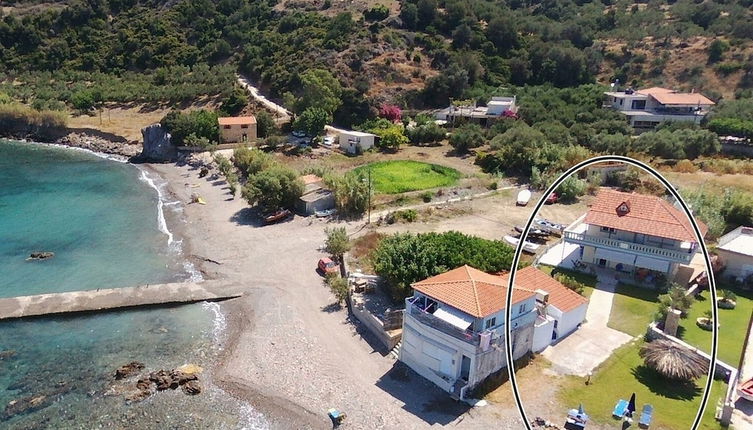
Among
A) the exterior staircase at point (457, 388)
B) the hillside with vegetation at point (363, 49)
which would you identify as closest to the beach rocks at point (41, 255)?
the exterior staircase at point (457, 388)

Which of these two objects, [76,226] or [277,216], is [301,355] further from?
[76,226]

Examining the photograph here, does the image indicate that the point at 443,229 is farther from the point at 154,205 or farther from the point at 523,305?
the point at 154,205

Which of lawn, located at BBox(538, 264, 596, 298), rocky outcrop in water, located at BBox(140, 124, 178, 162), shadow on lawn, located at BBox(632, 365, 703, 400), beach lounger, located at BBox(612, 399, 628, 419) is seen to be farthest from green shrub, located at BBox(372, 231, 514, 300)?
rocky outcrop in water, located at BBox(140, 124, 178, 162)

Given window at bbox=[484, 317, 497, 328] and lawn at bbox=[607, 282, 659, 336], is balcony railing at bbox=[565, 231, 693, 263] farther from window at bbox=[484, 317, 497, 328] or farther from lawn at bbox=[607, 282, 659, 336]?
window at bbox=[484, 317, 497, 328]

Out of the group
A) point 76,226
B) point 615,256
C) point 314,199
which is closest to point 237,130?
point 76,226

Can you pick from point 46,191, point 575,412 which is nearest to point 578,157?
point 575,412
